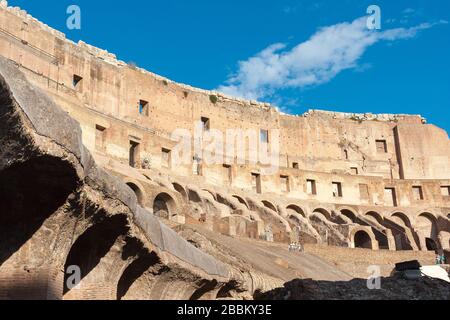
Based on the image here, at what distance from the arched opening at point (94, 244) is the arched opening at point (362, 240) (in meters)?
26.5

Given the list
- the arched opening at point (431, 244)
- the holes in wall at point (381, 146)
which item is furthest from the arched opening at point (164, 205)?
the holes in wall at point (381, 146)

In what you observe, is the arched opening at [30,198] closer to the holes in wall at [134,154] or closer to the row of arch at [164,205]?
the row of arch at [164,205]

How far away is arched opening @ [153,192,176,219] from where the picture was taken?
24609 mm

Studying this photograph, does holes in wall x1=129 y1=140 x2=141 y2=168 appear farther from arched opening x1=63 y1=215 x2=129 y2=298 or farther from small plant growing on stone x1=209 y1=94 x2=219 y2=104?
arched opening x1=63 y1=215 x2=129 y2=298

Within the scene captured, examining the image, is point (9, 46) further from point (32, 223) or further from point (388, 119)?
point (388, 119)

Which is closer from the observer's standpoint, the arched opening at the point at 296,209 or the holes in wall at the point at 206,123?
the arched opening at the point at 296,209

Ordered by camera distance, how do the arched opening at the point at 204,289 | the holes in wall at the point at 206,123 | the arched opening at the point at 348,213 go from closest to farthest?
the arched opening at the point at 204,289
the arched opening at the point at 348,213
the holes in wall at the point at 206,123

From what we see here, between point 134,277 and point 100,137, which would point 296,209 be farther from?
point 134,277

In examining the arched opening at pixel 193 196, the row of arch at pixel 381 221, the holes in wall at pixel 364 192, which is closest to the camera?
the arched opening at pixel 193 196

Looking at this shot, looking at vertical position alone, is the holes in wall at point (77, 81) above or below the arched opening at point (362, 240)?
above

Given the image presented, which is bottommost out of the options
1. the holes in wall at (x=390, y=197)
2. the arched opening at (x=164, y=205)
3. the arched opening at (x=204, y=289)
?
the arched opening at (x=204, y=289)

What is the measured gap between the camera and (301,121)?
45.9m

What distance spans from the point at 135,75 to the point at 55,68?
7250mm

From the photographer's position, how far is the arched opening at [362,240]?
108 ft
